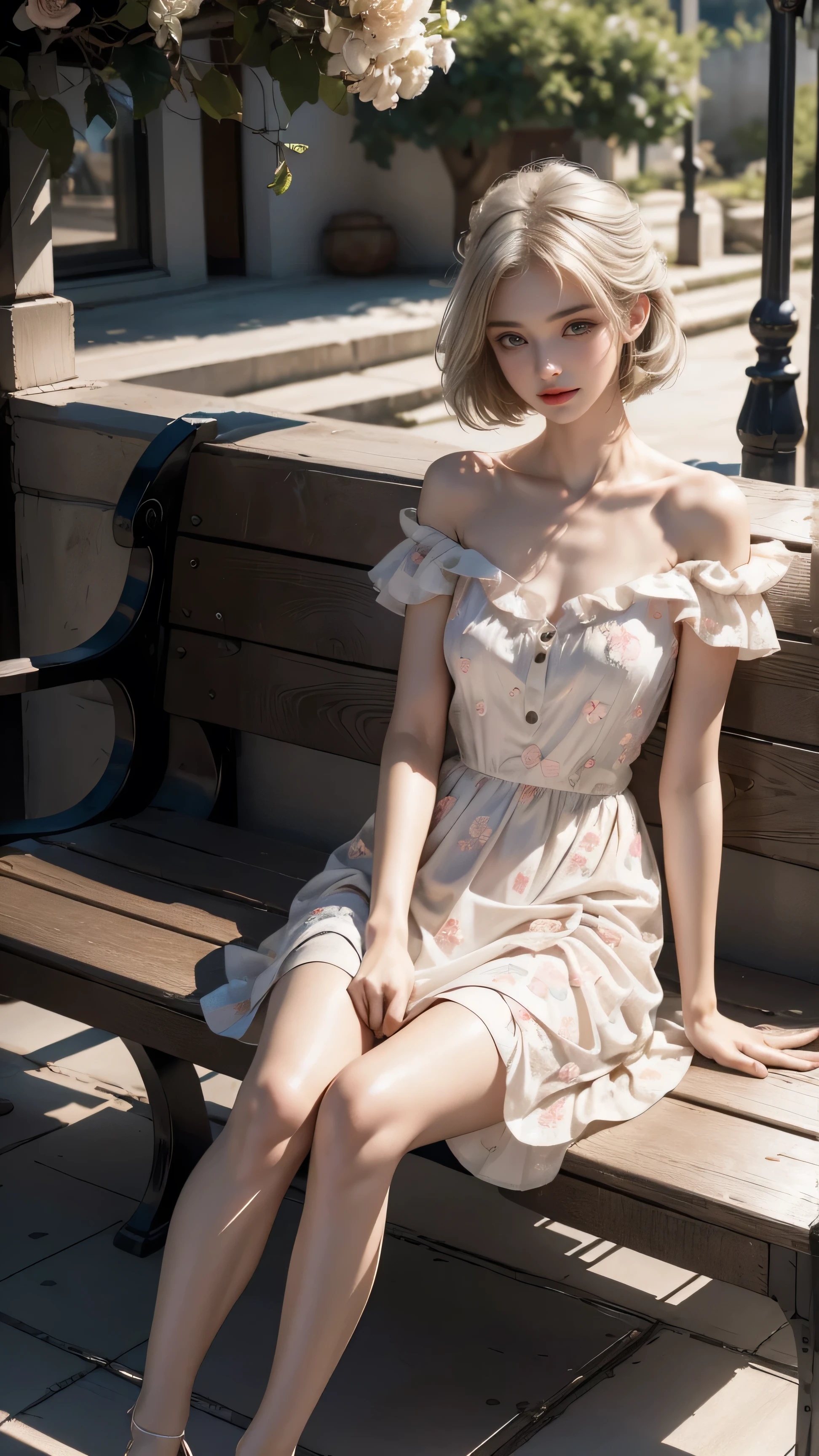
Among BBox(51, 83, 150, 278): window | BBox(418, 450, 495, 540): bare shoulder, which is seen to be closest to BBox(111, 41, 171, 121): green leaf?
BBox(418, 450, 495, 540): bare shoulder

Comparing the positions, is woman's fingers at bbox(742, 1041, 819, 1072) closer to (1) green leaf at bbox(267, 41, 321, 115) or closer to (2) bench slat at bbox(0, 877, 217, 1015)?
(2) bench slat at bbox(0, 877, 217, 1015)

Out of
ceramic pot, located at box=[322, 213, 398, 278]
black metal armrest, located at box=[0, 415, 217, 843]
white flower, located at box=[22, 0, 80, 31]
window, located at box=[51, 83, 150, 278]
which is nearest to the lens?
white flower, located at box=[22, 0, 80, 31]

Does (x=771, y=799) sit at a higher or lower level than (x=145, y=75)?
lower

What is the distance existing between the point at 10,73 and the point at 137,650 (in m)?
1.00

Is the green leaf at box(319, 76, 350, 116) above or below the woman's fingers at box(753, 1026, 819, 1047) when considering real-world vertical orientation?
above

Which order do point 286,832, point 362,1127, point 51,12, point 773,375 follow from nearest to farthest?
point 362,1127 → point 51,12 → point 286,832 → point 773,375

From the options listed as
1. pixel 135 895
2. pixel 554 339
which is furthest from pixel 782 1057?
pixel 135 895

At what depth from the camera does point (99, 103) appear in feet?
9.40

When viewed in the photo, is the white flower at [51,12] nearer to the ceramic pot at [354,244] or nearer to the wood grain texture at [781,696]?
the wood grain texture at [781,696]

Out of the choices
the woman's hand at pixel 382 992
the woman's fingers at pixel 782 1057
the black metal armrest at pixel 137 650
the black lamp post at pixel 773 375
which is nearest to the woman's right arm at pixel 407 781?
the woman's hand at pixel 382 992

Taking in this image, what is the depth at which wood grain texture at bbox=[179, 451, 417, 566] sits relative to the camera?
274cm

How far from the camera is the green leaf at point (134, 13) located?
8.50 ft

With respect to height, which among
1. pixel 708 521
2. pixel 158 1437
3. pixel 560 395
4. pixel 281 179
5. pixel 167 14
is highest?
pixel 167 14

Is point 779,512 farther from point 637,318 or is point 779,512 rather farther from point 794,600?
point 637,318
